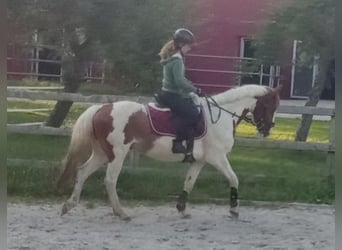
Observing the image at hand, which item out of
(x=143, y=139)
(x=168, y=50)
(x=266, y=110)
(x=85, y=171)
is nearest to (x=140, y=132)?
(x=143, y=139)

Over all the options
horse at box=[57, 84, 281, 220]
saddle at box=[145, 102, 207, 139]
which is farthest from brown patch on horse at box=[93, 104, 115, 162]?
saddle at box=[145, 102, 207, 139]

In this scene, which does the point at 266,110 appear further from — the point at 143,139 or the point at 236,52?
the point at 143,139

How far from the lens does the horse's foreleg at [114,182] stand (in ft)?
Result: 9.46

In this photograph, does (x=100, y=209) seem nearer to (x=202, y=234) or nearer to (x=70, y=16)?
(x=202, y=234)

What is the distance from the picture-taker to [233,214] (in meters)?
2.90

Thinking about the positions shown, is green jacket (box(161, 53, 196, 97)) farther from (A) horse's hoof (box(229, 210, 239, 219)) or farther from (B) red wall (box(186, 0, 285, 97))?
(A) horse's hoof (box(229, 210, 239, 219))

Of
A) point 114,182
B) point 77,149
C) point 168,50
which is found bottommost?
point 114,182

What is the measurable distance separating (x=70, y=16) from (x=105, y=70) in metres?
0.21

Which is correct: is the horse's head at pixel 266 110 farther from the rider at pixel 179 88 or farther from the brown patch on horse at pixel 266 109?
the rider at pixel 179 88

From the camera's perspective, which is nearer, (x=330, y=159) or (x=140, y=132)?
(x=330, y=159)

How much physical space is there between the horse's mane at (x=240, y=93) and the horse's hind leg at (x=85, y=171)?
449 mm

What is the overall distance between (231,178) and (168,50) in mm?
488

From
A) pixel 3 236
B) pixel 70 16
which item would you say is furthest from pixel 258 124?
pixel 3 236

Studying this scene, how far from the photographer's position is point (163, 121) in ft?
9.48
